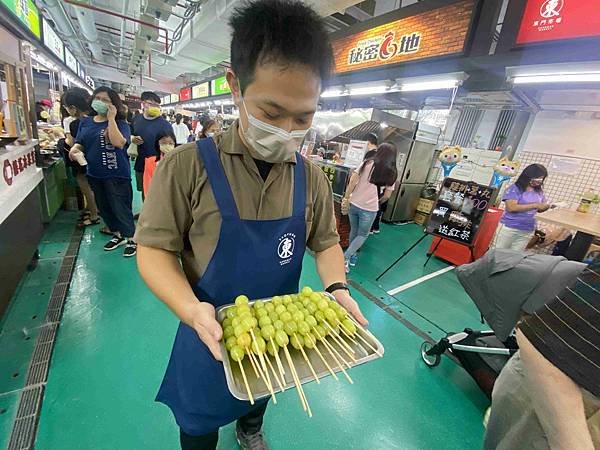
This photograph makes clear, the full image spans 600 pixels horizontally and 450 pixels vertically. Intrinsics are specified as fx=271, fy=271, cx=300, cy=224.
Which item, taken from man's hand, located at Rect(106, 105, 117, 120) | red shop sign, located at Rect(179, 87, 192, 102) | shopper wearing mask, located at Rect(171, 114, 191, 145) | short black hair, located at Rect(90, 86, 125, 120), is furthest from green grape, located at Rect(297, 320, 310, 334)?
red shop sign, located at Rect(179, 87, 192, 102)

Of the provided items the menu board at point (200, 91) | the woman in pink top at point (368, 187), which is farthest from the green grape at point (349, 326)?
the menu board at point (200, 91)

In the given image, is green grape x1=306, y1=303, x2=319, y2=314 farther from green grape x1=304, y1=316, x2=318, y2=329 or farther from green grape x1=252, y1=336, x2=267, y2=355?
green grape x1=252, y1=336, x2=267, y2=355

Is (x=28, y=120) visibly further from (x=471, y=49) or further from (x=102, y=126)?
(x=471, y=49)

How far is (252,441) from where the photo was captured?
5.57 feet

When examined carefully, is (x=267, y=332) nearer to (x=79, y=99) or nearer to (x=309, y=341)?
(x=309, y=341)

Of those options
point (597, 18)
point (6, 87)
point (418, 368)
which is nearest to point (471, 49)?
point (597, 18)

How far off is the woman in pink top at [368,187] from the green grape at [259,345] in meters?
3.19

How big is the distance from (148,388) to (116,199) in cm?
260

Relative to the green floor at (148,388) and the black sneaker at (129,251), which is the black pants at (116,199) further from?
the green floor at (148,388)

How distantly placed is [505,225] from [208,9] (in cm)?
746

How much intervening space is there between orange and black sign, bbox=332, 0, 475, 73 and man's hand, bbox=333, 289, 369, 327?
17.5ft

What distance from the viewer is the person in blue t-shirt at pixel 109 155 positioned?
3.21m

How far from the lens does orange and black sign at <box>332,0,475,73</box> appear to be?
182 inches

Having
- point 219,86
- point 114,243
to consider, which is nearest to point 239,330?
point 114,243
